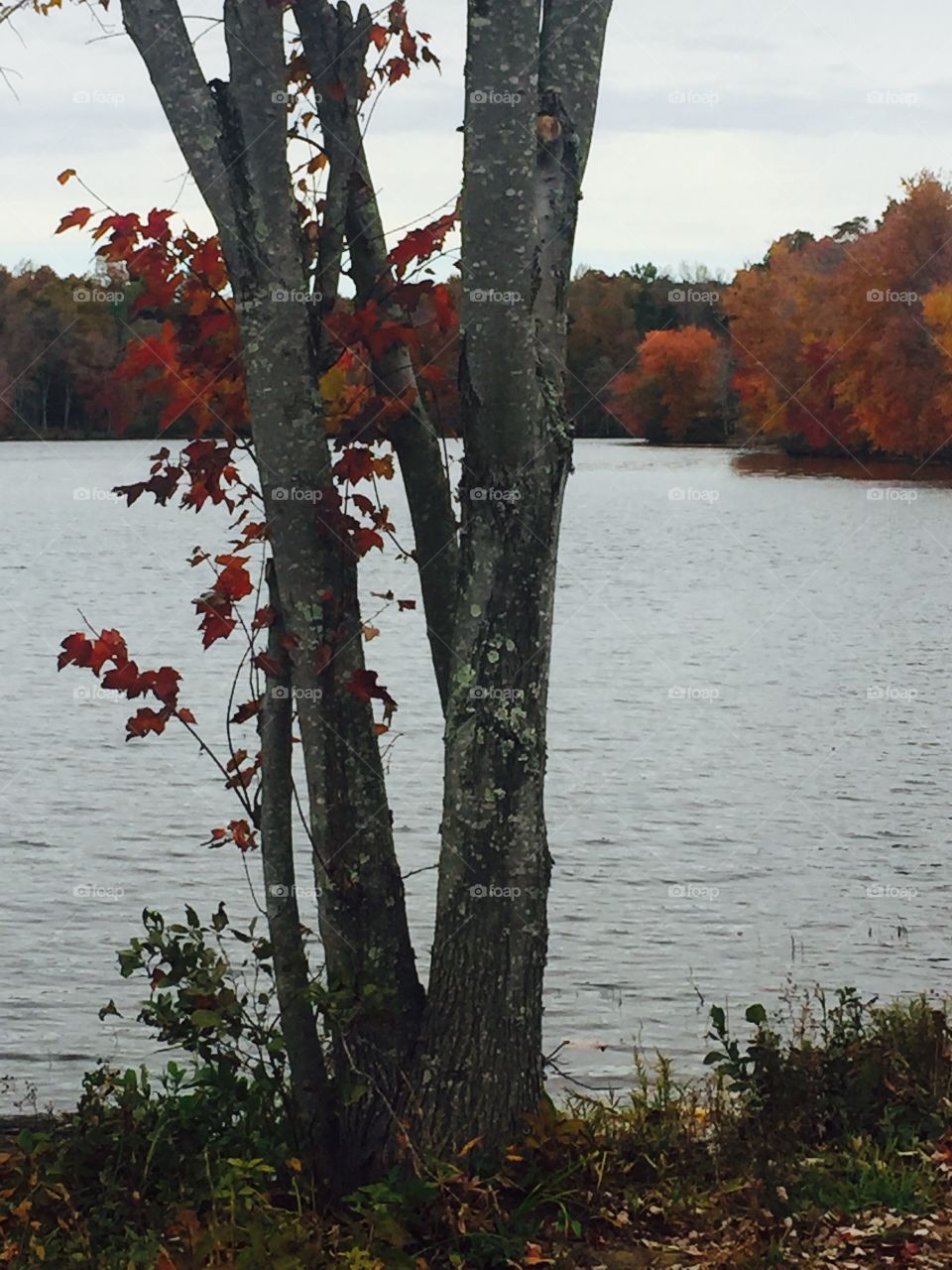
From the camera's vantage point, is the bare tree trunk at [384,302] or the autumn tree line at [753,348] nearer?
the bare tree trunk at [384,302]

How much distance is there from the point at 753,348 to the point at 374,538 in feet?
315

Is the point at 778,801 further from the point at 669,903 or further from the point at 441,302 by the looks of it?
the point at 441,302

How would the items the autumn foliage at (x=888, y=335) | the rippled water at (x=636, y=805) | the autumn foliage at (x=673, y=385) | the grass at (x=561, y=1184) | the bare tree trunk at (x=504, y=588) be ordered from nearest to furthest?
1. the grass at (x=561, y=1184)
2. the bare tree trunk at (x=504, y=588)
3. the rippled water at (x=636, y=805)
4. the autumn foliage at (x=888, y=335)
5. the autumn foliage at (x=673, y=385)

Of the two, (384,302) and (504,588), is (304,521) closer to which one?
(504,588)

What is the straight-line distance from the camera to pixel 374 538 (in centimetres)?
595

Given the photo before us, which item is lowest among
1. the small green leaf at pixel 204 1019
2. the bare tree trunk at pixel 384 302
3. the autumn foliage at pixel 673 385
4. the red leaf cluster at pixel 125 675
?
the small green leaf at pixel 204 1019

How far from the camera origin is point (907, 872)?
1283 cm

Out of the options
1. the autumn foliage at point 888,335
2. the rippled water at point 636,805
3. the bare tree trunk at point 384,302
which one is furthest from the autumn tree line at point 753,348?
the bare tree trunk at point 384,302

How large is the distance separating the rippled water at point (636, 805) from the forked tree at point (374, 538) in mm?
2838

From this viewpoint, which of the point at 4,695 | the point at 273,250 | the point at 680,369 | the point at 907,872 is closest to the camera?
Result: the point at 273,250

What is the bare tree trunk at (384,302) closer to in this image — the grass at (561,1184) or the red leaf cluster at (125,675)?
the red leaf cluster at (125,675)

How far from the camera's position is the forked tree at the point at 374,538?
568cm

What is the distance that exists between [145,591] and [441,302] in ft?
97.0

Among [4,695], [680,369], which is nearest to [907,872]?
[4,695]
